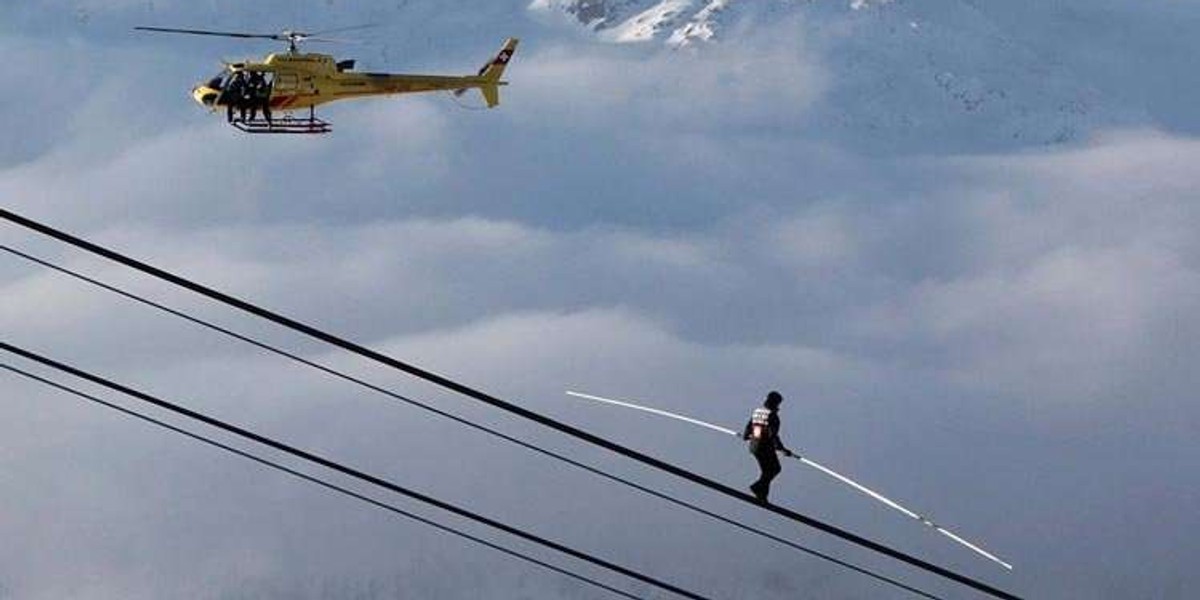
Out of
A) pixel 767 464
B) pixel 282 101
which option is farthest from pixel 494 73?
pixel 767 464

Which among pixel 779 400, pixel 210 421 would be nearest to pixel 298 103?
pixel 779 400

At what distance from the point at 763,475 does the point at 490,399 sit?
19.6 metres

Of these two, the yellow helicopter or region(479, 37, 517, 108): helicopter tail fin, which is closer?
the yellow helicopter

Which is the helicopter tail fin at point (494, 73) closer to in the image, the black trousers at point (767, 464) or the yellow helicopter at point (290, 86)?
the yellow helicopter at point (290, 86)

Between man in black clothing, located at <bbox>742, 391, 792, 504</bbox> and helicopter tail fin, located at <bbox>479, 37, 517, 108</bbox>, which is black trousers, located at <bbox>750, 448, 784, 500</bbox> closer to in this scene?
man in black clothing, located at <bbox>742, 391, 792, 504</bbox>

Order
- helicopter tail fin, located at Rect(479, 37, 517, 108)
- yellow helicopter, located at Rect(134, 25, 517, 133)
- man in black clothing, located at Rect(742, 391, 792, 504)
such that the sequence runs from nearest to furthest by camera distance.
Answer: man in black clothing, located at Rect(742, 391, 792, 504)
yellow helicopter, located at Rect(134, 25, 517, 133)
helicopter tail fin, located at Rect(479, 37, 517, 108)

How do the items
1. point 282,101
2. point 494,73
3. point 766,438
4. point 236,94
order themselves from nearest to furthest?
1. point 766,438
2. point 236,94
3. point 282,101
4. point 494,73

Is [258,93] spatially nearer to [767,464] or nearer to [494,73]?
[494,73]

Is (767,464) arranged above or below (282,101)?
below

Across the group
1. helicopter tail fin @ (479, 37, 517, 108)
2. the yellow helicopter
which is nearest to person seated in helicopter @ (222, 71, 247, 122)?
the yellow helicopter

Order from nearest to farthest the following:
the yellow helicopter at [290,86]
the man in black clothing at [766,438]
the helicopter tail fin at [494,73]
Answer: the man in black clothing at [766,438], the yellow helicopter at [290,86], the helicopter tail fin at [494,73]

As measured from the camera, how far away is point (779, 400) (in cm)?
4319

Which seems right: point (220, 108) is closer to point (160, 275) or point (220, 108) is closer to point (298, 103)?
point (298, 103)

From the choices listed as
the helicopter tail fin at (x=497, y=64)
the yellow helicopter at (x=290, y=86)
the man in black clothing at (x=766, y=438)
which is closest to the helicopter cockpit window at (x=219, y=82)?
the yellow helicopter at (x=290, y=86)
